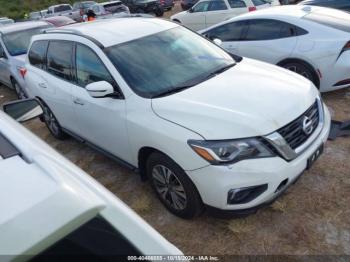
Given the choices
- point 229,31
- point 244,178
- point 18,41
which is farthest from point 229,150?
point 18,41

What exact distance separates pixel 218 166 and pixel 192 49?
1754mm

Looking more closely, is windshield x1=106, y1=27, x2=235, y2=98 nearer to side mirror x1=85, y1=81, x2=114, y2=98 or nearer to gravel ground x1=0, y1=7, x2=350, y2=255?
side mirror x1=85, y1=81, x2=114, y2=98

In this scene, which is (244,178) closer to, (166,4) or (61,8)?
(166,4)

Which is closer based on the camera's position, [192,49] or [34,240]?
[34,240]

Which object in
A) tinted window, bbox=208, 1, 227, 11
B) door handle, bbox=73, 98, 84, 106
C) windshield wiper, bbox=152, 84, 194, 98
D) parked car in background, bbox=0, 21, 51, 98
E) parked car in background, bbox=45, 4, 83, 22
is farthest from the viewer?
parked car in background, bbox=45, 4, 83, 22

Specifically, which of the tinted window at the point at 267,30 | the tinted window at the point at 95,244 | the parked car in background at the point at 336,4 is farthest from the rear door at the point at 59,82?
the parked car in background at the point at 336,4

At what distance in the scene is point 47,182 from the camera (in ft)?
3.82

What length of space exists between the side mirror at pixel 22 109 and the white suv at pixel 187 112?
530 millimetres

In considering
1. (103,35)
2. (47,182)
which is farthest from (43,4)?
(47,182)

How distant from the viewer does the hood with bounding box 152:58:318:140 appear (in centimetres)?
259

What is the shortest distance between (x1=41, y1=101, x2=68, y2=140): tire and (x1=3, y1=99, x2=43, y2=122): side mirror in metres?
2.09

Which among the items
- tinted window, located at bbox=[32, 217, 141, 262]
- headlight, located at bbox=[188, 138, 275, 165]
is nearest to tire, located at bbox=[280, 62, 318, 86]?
headlight, located at bbox=[188, 138, 275, 165]

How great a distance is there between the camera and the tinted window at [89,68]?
11.2ft

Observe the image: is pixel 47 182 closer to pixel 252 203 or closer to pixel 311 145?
pixel 252 203
